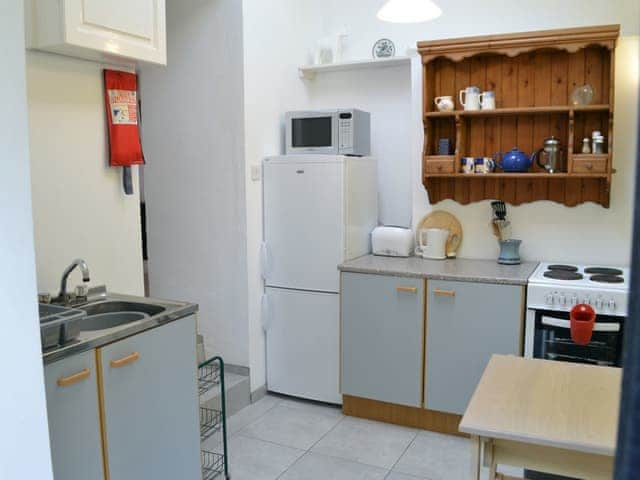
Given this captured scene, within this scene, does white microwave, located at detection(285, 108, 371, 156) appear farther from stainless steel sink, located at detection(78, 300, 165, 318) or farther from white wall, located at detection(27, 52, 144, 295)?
stainless steel sink, located at detection(78, 300, 165, 318)

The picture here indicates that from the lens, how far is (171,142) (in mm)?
3914

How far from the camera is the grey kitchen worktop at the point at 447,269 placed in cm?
321

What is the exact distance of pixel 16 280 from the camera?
1.24m

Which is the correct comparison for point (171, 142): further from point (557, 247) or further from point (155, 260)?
point (557, 247)

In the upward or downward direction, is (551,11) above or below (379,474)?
above

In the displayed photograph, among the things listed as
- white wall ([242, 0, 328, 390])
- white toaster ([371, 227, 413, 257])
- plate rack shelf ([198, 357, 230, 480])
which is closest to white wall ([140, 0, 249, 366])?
white wall ([242, 0, 328, 390])

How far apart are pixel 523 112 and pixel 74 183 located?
2.44 metres

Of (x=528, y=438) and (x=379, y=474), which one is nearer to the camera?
(x=528, y=438)

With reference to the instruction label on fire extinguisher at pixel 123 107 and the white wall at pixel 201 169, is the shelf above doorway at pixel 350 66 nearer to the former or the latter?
the white wall at pixel 201 169

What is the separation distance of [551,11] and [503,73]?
18.2 inches

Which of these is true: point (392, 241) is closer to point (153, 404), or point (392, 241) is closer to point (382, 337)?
point (382, 337)

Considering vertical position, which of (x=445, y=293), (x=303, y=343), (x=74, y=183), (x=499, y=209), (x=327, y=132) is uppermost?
(x=327, y=132)

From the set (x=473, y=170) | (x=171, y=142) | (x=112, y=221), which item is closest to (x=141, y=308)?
(x=112, y=221)

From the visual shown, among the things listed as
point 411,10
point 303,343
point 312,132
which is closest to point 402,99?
point 312,132
